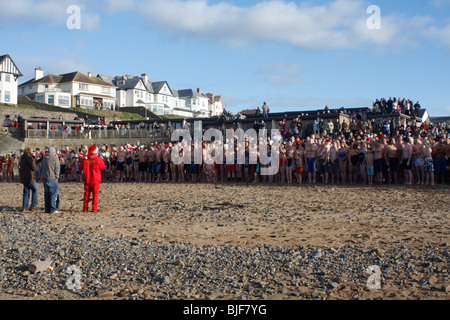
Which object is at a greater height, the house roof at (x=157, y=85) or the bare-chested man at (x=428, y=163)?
the house roof at (x=157, y=85)

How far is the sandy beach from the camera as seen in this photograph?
5664mm

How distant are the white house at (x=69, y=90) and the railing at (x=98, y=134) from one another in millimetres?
34039

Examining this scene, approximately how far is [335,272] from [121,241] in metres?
4.35

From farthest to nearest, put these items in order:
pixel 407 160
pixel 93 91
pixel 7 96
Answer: pixel 93 91 → pixel 7 96 → pixel 407 160

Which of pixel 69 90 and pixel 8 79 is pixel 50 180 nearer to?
pixel 8 79

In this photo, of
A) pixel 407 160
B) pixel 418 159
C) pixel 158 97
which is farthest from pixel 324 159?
pixel 158 97

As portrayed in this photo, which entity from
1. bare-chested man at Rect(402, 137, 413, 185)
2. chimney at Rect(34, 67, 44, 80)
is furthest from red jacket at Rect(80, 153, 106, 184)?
chimney at Rect(34, 67, 44, 80)

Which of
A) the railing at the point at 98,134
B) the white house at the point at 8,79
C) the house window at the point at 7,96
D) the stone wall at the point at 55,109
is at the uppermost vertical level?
the white house at the point at 8,79

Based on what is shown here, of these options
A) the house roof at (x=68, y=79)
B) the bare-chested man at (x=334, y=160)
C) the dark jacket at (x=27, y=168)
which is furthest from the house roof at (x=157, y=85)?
the dark jacket at (x=27, y=168)

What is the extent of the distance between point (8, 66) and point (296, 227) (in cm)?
7434

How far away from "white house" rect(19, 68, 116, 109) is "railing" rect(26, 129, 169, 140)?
1340 inches

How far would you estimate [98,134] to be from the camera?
38406 mm

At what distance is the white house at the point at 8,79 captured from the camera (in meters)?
68.1

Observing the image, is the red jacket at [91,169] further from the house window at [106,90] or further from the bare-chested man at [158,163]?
the house window at [106,90]
